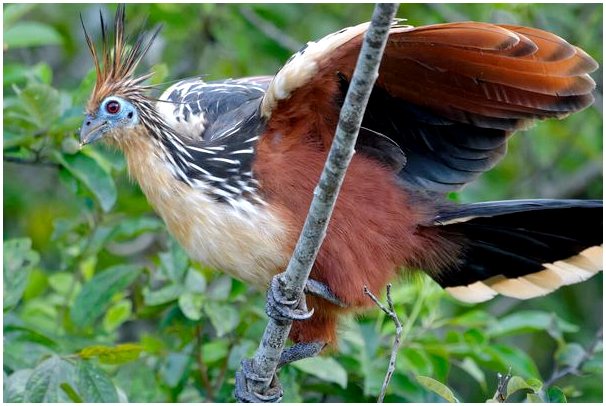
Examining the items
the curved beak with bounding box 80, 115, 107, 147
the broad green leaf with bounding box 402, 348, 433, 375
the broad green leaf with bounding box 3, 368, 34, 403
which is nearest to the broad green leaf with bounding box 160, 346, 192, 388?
the broad green leaf with bounding box 3, 368, 34, 403

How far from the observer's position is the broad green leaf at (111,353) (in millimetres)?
4086

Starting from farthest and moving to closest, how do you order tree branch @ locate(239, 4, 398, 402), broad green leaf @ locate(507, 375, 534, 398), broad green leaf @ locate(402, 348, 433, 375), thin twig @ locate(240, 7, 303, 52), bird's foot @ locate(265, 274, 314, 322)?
thin twig @ locate(240, 7, 303, 52) → broad green leaf @ locate(402, 348, 433, 375) → bird's foot @ locate(265, 274, 314, 322) → broad green leaf @ locate(507, 375, 534, 398) → tree branch @ locate(239, 4, 398, 402)

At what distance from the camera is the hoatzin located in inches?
150

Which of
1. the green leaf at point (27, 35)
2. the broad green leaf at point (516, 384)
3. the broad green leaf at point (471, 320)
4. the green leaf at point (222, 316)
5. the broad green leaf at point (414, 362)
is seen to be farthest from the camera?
the green leaf at point (27, 35)

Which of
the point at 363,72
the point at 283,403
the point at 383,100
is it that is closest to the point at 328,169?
the point at 363,72

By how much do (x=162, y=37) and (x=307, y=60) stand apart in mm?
2761

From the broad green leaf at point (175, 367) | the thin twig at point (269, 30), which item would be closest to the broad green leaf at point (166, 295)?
the broad green leaf at point (175, 367)

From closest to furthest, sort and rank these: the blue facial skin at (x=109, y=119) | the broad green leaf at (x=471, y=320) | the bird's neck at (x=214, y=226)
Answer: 1. the bird's neck at (x=214, y=226)
2. the blue facial skin at (x=109, y=119)
3. the broad green leaf at (x=471, y=320)

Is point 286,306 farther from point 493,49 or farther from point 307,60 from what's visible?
point 493,49

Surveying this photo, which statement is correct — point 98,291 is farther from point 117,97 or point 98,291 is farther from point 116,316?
point 117,97

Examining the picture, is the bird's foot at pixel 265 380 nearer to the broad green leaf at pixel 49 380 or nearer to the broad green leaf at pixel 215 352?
the broad green leaf at pixel 215 352

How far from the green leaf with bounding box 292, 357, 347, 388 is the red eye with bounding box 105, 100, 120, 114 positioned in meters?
1.23

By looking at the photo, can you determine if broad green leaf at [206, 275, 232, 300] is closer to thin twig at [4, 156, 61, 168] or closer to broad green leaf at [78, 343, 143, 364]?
broad green leaf at [78, 343, 143, 364]

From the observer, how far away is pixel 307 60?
3.75 meters
